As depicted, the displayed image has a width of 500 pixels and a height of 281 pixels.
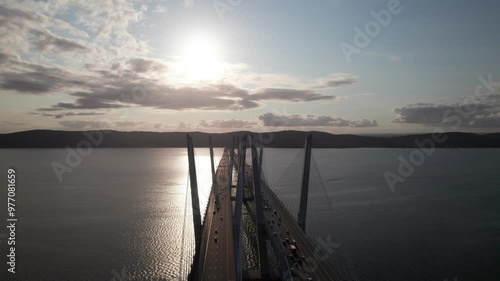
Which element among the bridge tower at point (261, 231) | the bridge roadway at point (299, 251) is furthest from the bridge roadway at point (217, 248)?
the bridge roadway at point (299, 251)

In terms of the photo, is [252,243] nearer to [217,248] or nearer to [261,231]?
[217,248]

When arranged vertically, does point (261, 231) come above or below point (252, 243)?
above

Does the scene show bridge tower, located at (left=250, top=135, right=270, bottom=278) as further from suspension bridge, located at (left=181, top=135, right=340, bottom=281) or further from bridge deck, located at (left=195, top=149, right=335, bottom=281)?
bridge deck, located at (left=195, top=149, right=335, bottom=281)

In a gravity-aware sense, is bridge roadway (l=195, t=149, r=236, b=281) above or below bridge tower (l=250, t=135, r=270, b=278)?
below

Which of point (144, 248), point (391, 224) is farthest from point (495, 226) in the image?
point (144, 248)

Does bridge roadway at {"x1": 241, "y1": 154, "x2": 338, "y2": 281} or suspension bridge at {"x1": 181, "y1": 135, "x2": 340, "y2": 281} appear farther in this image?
suspension bridge at {"x1": 181, "y1": 135, "x2": 340, "y2": 281}

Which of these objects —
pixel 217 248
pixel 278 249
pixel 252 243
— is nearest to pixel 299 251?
pixel 278 249

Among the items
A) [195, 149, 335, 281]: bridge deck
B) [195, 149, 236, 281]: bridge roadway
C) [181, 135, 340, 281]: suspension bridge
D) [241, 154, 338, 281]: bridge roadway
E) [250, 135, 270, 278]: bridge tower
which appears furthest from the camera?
[250, 135, 270, 278]: bridge tower

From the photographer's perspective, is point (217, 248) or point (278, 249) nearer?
point (278, 249)

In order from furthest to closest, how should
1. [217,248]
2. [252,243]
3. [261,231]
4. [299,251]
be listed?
[252,243]
[217,248]
[299,251]
[261,231]

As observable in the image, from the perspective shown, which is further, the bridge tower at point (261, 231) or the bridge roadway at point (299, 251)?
the bridge tower at point (261, 231)

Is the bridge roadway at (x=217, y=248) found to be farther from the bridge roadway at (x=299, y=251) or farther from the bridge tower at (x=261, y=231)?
the bridge roadway at (x=299, y=251)

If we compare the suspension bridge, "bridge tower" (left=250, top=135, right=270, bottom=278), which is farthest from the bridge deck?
"bridge tower" (left=250, top=135, right=270, bottom=278)
